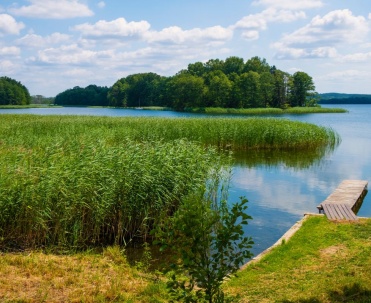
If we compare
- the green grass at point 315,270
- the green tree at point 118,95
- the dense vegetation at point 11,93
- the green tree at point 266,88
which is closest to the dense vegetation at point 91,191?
the green grass at point 315,270

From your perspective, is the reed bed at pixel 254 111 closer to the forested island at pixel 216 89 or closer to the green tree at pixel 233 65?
the forested island at pixel 216 89

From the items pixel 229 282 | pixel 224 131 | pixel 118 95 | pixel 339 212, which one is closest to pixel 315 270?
pixel 229 282

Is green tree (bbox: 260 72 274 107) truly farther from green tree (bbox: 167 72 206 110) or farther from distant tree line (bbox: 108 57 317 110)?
green tree (bbox: 167 72 206 110)

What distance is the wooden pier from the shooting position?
11359 mm

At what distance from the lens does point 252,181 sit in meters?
18.1

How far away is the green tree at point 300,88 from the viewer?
96.7m

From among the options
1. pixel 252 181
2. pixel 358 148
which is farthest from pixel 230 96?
pixel 252 181

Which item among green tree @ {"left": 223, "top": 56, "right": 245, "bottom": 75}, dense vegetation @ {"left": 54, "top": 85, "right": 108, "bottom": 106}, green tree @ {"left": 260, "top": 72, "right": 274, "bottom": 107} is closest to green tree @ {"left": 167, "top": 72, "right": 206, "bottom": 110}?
green tree @ {"left": 260, "top": 72, "right": 274, "bottom": 107}

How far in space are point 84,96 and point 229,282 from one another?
5861 inches

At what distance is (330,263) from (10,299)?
5.50 meters

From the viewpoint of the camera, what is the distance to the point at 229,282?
288 inches

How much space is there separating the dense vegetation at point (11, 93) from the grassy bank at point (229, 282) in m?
116

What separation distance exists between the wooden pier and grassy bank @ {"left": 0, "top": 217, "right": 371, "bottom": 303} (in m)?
2.33

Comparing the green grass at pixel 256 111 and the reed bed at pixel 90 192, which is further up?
the green grass at pixel 256 111
